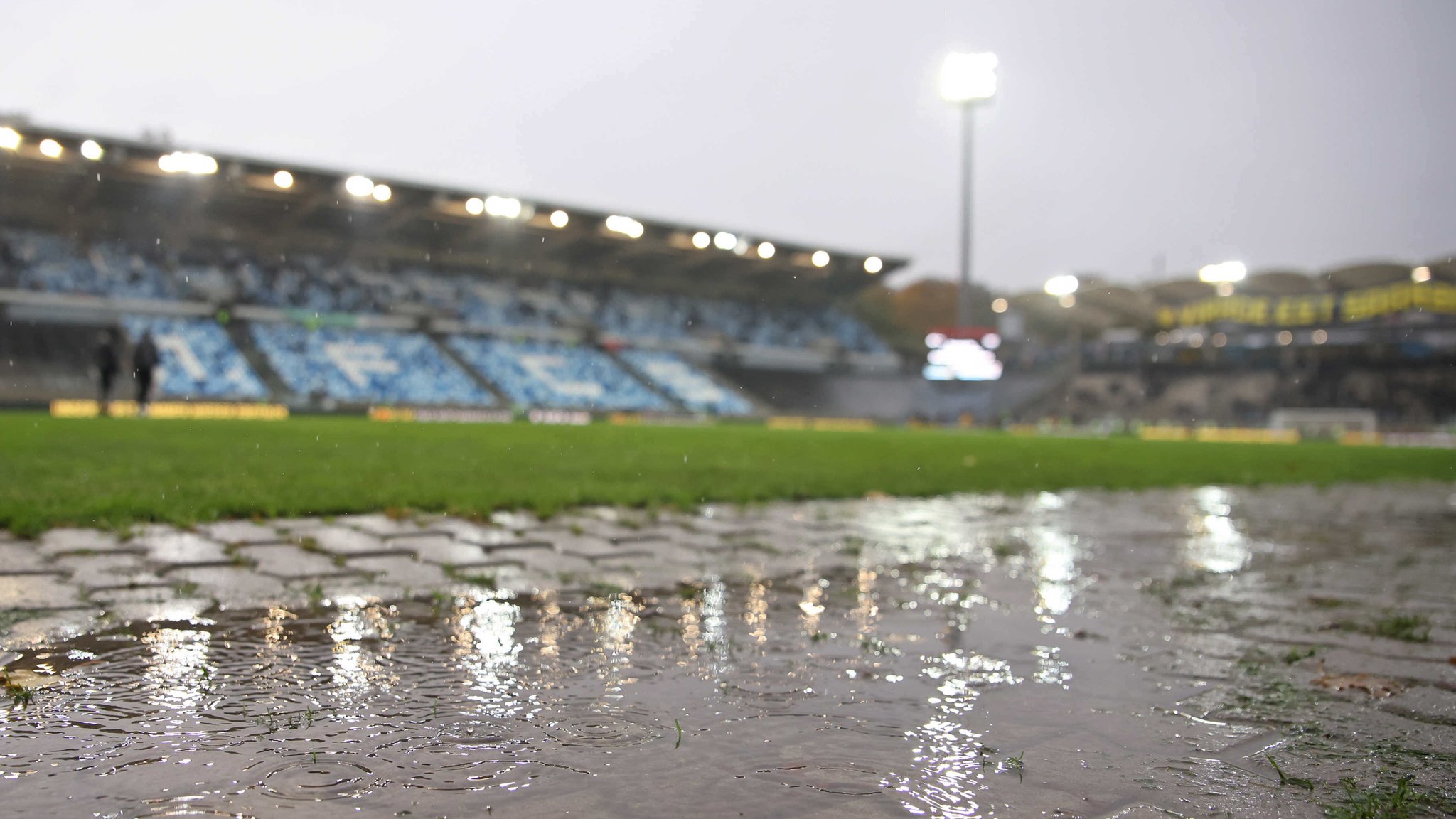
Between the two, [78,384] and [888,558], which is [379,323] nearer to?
[78,384]

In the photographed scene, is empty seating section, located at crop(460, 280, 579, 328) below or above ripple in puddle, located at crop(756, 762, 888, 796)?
above

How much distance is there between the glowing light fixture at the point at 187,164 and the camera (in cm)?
2789

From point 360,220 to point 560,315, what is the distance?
8103mm

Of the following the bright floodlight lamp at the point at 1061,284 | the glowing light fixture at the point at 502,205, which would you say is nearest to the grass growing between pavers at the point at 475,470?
the glowing light fixture at the point at 502,205

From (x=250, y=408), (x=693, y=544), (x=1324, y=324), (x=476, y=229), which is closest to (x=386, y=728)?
(x=693, y=544)

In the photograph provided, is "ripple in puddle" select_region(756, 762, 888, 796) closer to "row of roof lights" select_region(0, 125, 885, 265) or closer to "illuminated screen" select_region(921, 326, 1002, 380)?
"row of roof lights" select_region(0, 125, 885, 265)

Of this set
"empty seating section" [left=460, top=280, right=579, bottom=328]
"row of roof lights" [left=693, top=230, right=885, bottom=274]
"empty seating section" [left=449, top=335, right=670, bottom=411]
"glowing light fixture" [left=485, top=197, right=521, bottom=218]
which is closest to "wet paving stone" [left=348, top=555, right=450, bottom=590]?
"empty seating section" [left=449, top=335, right=670, bottom=411]

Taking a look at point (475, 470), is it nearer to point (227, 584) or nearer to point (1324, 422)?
point (227, 584)

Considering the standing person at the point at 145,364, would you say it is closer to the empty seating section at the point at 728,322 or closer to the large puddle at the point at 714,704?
the large puddle at the point at 714,704

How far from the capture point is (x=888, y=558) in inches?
191

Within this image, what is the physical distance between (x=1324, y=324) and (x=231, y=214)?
46345mm

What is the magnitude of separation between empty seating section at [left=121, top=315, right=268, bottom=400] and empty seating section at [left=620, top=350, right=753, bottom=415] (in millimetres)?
14542

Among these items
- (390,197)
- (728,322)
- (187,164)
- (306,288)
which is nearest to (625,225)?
(728,322)

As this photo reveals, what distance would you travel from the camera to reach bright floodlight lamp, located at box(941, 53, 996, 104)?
2678cm
